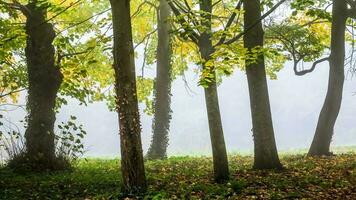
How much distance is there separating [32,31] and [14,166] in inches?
171

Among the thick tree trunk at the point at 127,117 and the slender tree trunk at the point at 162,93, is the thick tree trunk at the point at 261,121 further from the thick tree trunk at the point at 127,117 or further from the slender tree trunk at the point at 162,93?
the slender tree trunk at the point at 162,93

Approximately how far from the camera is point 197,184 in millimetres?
9945

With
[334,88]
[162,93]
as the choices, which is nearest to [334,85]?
[334,88]

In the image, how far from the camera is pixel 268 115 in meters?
12.0

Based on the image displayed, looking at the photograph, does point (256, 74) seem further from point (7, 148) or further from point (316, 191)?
point (7, 148)

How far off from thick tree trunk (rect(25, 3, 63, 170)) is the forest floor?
1.27m

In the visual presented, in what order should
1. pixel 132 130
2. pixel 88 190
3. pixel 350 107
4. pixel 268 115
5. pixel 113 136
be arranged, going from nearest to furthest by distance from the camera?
1. pixel 132 130
2. pixel 88 190
3. pixel 268 115
4. pixel 350 107
5. pixel 113 136

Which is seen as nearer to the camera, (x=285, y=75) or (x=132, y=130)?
(x=132, y=130)

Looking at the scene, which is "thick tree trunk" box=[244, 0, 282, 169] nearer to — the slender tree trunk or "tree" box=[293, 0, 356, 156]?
"tree" box=[293, 0, 356, 156]

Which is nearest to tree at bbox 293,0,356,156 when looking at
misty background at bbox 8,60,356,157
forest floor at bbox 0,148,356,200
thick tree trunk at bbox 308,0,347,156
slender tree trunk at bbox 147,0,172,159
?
thick tree trunk at bbox 308,0,347,156

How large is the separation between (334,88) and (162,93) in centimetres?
764

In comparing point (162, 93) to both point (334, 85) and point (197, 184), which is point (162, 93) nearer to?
point (334, 85)

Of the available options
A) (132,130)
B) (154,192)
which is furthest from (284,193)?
(132,130)

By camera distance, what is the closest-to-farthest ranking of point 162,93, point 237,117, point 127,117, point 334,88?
point 127,117
point 334,88
point 162,93
point 237,117
